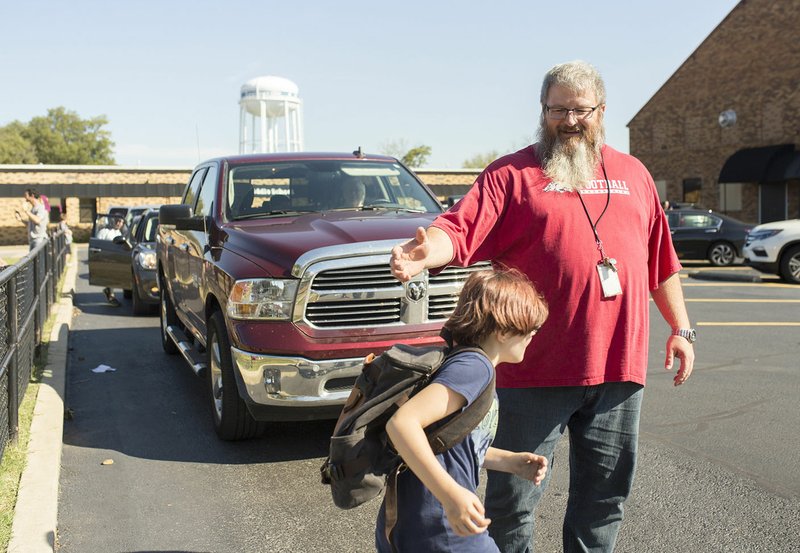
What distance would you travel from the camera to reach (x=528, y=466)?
259cm

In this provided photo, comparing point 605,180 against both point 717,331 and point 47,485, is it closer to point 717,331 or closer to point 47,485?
point 47,485

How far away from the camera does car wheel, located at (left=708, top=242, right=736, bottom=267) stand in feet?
70.0

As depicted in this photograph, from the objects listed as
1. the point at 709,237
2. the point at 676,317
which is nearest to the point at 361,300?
the point at 676,317

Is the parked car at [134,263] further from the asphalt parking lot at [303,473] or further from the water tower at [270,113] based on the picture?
the water tower at [270,113]

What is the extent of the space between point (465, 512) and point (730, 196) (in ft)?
118

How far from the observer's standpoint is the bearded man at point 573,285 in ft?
9.40

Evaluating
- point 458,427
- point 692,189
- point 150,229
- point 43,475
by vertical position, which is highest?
point 692,189

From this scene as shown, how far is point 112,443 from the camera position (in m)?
5.91

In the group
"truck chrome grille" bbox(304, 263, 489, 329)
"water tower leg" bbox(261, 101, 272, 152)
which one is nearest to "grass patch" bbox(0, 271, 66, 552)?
"truck chrome grille" bbox(304, 263, 489, 329)

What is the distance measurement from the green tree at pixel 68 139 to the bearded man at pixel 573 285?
8420cm

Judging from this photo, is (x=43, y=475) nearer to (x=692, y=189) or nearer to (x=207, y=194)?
(x=207, y=194)

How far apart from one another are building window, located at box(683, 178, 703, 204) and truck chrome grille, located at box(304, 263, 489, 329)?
112 ft

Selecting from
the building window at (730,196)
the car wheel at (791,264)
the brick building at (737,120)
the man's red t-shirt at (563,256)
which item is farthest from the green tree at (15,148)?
the man's red t-shirt at (563,256)

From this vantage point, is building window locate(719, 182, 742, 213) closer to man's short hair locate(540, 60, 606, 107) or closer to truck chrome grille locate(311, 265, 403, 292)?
truck chrome grille locate(311, 265, 403, 292)
